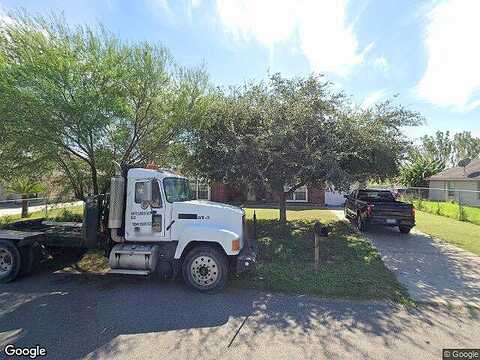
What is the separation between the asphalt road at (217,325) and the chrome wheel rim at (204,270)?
0.26 meters

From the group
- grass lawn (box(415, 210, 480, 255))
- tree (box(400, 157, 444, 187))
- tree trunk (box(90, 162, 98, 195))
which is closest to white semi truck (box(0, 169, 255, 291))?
tree trunk (box(90, 162, 98, 195))

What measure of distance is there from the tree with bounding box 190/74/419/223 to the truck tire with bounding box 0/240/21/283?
18.3 ft

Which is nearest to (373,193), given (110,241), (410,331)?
(410,331)

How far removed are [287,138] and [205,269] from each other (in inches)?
198

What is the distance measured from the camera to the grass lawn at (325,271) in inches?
231

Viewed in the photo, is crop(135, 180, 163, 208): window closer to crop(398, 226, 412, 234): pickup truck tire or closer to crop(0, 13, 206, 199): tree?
crop(0, 13, 206, 199): tree

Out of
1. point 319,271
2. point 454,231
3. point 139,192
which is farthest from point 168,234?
point 454,231

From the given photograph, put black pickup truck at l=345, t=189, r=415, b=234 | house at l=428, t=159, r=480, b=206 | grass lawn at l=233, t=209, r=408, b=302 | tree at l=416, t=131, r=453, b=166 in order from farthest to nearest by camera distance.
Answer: tree at l=416, t=131, r=453, b=166 < house at l=428, t=159, r=480, b=206 < black pickup truck at l=345, t=189, r=415, b=234 < grass lawn at l=233, t=209, r=408, b=302

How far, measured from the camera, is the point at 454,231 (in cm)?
1249

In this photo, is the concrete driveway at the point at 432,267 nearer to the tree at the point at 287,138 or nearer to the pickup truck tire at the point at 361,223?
the pickup truck tire at the point at 361,223

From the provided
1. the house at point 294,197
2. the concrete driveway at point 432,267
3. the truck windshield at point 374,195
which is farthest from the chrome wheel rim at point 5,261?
the house at point 294,197

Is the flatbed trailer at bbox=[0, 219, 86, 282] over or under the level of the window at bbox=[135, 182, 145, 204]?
under

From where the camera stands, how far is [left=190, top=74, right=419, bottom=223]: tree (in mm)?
9375

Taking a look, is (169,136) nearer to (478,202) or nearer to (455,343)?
(455,343)
